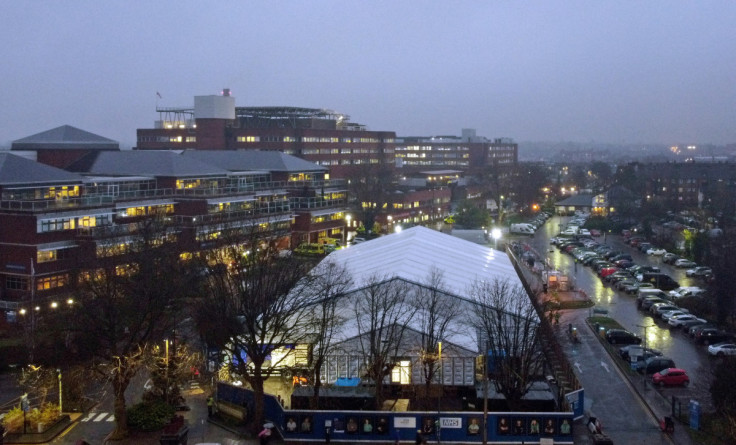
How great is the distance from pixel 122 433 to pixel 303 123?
5446 centimetres

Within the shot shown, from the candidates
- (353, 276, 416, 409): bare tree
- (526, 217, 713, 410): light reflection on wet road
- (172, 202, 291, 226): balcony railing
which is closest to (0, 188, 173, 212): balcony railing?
(172, 202, 291, 226): balcony railing

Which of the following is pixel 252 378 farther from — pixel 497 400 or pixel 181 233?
pixel 181 233

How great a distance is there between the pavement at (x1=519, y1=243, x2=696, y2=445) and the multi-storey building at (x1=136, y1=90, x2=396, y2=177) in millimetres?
44042

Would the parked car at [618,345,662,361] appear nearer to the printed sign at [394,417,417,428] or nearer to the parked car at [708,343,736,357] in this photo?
the parked car at [708,343,736,357]

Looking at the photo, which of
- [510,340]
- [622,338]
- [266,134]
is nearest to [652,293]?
[622,338]

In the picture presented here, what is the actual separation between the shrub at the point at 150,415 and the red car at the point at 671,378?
12924mm

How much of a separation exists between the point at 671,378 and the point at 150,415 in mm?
13770

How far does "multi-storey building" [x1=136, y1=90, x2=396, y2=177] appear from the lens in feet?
209

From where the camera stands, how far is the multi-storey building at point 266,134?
209 ft

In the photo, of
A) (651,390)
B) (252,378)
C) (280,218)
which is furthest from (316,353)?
(280,218)

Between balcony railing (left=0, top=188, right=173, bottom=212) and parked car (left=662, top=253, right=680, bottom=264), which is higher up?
balcony railing (left=0, top=188, right=173, bottom=212)

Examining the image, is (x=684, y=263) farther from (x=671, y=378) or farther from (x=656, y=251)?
(x=671, y=378)

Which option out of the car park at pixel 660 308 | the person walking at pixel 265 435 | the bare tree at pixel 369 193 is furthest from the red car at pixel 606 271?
the person walking at pixel 265 435

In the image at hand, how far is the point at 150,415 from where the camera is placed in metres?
15.6
